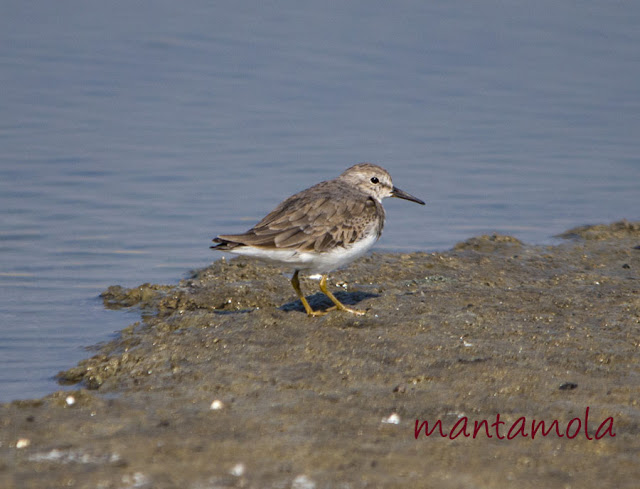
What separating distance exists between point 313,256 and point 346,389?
6.44ft

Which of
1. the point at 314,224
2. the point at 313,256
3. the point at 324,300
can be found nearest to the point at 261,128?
the point at 324,300

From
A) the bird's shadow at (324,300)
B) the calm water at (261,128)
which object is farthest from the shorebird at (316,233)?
the calm water at (261,128)

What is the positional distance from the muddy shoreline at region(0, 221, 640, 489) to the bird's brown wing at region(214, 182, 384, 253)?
639mm

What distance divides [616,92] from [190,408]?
12.9 meters

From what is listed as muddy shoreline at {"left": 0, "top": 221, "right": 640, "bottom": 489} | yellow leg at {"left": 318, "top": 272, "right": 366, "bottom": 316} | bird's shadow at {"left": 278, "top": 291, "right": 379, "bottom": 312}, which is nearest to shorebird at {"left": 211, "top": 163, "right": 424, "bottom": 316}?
yellow leg at {"left": 318, "top": 272, "right": 366, "bottom": 316}

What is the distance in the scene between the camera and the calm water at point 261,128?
10.5m

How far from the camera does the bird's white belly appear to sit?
761 cm

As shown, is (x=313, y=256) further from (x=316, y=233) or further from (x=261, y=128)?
(x=261, y=128)

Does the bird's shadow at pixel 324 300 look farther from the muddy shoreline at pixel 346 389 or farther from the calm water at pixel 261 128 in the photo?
the calm water at pixel 261 128

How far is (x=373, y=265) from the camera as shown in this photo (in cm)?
991

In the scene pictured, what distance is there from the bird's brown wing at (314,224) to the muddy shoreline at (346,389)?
64 cm

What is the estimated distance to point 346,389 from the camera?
6074 millimetres

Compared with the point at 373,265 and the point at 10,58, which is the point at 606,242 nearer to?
the point at 373,265

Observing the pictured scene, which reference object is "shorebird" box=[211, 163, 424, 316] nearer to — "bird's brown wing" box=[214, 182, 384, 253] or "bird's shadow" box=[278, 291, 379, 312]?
"bird's brown wing" box=[214, 182, 384, 253]
